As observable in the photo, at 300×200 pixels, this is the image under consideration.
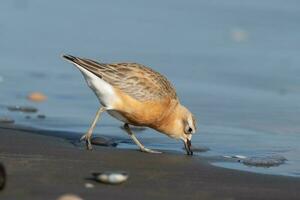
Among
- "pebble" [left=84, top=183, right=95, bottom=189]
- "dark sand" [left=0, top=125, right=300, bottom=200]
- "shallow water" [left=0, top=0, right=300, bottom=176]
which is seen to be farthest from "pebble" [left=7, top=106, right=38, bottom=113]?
"pebble" [left=84, top=183, right=95, bottom=189]

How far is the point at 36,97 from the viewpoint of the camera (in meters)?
12.2

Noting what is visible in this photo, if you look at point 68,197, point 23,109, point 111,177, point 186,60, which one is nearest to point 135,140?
point 23,109

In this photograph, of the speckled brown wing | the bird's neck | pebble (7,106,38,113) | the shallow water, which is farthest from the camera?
pebble (7,106,38,113)

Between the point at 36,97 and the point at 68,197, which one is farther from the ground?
the point at 36,97

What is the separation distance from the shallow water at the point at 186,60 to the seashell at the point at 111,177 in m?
1.58

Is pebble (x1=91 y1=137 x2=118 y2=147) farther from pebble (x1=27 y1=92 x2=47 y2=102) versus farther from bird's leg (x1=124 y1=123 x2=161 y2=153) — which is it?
pebble (x1=27 y1=92 x2=47 y2=102)


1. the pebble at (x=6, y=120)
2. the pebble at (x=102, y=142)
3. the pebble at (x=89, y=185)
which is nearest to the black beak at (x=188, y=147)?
the pebble at (x=102, y=142)

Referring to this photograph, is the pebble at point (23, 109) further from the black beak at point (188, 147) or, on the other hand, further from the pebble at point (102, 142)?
the black beak at point (188, 147)

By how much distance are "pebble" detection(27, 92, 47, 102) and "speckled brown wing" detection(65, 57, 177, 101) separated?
1999 mm

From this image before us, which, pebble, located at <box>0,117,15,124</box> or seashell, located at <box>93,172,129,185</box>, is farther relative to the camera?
pebble, located at <box>0,117,15,124</box>

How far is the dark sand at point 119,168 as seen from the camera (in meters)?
7.65

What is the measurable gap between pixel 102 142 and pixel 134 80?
2.41 feet

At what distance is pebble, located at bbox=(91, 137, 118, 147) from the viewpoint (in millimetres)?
10033

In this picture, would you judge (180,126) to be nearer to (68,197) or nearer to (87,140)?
(87,140)
